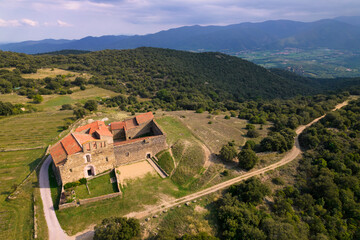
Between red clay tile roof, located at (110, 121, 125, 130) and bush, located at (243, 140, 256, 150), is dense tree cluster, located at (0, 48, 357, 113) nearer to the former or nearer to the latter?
bush, located at (243, 140, 256, 150)

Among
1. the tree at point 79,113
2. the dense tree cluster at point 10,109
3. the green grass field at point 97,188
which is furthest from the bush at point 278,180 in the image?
the dense tree cluster at point 10,109

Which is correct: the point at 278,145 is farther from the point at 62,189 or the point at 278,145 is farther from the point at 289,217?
the point at 62,189

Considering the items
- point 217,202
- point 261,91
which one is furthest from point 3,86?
point 261,91

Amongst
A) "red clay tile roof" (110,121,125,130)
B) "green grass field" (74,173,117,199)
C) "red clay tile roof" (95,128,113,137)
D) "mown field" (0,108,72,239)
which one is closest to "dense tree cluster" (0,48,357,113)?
"mown field" (0,108,72,239)

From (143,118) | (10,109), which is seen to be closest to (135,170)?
(143,118)

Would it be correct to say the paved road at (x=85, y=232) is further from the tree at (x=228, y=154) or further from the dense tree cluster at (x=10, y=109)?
the dense tree cluster at (x=10, y=109)

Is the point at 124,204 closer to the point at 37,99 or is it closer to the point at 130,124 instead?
the point at 130,124
